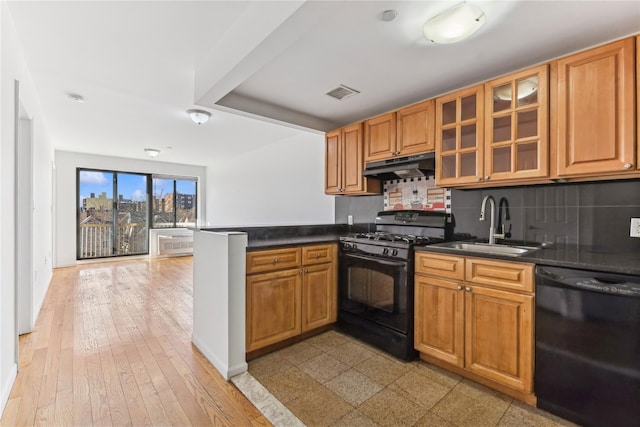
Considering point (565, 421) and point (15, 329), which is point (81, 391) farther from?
point (565, 421)

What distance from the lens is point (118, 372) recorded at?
82.1 inches

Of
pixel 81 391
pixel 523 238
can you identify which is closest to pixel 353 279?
pixel 523 238

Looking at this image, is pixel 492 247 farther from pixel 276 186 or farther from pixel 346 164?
pixel 276 186

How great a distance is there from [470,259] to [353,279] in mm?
1060

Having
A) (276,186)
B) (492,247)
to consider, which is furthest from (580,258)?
(276,186)

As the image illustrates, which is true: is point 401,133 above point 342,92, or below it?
below

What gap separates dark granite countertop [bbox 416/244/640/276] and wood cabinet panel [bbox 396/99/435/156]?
37.2 inches

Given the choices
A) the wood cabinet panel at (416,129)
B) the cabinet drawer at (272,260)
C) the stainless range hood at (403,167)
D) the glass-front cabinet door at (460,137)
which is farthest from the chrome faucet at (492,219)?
the cabinet drawer at (272,260)

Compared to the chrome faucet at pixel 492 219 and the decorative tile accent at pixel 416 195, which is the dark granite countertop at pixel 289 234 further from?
the chrome faucet at pixel 492 219

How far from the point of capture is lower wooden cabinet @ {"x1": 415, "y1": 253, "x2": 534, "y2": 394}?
5.71 feet

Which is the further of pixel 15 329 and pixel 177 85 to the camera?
pixel 177 85

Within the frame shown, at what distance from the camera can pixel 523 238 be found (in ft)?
7.47

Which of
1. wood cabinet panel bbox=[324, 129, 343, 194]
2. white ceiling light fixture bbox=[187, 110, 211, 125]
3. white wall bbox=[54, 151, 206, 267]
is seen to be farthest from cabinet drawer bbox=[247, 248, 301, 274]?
white wall bbox=[54, 151, 206, 267]

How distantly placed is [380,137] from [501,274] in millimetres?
1638
